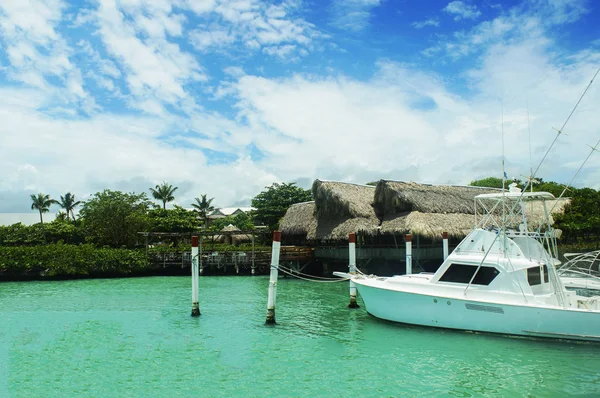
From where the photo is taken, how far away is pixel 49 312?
54.8 feet

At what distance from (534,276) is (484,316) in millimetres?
1867

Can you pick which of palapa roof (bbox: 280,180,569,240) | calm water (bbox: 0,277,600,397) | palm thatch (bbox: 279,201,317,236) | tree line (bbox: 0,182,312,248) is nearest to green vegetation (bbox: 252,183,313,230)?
tree line (bbox: 0,182,312,248)

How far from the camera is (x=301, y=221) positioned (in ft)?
102

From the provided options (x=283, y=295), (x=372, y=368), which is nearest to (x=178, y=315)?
(x=283, y=295)

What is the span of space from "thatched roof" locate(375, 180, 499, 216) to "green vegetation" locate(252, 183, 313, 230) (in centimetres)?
1619

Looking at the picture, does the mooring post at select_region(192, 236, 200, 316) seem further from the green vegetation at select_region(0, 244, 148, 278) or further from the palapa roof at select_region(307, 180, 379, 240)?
the green vegetation at select_region(0, 244, 148, 278)

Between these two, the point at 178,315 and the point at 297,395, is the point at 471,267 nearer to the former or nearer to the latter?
the point at 297,395

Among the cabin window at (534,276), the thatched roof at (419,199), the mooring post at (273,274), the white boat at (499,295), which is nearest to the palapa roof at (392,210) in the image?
the thatched roof at (419,199)

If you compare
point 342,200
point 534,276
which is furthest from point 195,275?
point 342,200

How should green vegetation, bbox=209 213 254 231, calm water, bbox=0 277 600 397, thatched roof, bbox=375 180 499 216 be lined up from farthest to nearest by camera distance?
green vegetation, bbox=209 213 254 231
thatched roof, bbox=375 180 499 216
calm water, bbox=0 277 600 397

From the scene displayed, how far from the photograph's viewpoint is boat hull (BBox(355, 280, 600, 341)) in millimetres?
11125

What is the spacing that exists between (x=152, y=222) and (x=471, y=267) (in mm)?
31922

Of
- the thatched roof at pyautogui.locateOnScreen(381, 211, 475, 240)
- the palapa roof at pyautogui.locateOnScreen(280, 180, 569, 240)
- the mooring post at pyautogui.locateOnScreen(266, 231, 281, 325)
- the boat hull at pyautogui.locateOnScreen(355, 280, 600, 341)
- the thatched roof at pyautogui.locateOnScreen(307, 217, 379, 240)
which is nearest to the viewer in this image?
the boat hull at pyautogui.locateOnScreen(355, 280, 600, 341)

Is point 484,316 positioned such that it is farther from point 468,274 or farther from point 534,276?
point 534,276
